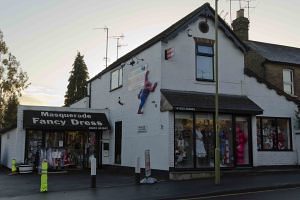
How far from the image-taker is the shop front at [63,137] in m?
22.6

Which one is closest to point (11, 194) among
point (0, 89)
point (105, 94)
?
point (105, 94)

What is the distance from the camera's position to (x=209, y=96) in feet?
63.1

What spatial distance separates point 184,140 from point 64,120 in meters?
8.69

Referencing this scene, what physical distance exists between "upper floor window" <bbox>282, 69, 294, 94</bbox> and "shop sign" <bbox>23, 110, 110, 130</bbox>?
12.2 metres

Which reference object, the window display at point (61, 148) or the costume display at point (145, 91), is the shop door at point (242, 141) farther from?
the window display at point (61, 148)

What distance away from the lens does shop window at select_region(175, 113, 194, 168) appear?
1778 centimetres

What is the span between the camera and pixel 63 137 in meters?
24.3

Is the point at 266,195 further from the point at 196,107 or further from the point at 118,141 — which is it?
the point at 118,141

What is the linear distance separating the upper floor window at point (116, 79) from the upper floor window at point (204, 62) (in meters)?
Answer: 5.96

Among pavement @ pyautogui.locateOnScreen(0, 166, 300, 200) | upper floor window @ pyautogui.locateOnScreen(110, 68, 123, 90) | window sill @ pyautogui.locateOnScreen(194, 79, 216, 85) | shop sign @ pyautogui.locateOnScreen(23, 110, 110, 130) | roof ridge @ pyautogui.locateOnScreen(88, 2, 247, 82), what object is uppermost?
roof ridge @ pyautogui.locateOnScreen(88, 2, 247, 82)

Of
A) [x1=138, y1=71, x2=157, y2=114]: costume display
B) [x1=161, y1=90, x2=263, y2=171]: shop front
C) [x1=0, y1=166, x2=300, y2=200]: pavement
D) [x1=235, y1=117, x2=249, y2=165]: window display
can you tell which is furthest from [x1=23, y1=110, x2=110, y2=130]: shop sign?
[x1=235, y1=117, x2=249, y2=165]: window display

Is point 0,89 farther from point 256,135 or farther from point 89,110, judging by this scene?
point 256,135

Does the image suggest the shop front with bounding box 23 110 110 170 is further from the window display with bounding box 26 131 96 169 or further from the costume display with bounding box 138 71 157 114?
the costume display with bounding box 138 71 157 114

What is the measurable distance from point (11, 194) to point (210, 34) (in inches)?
485
